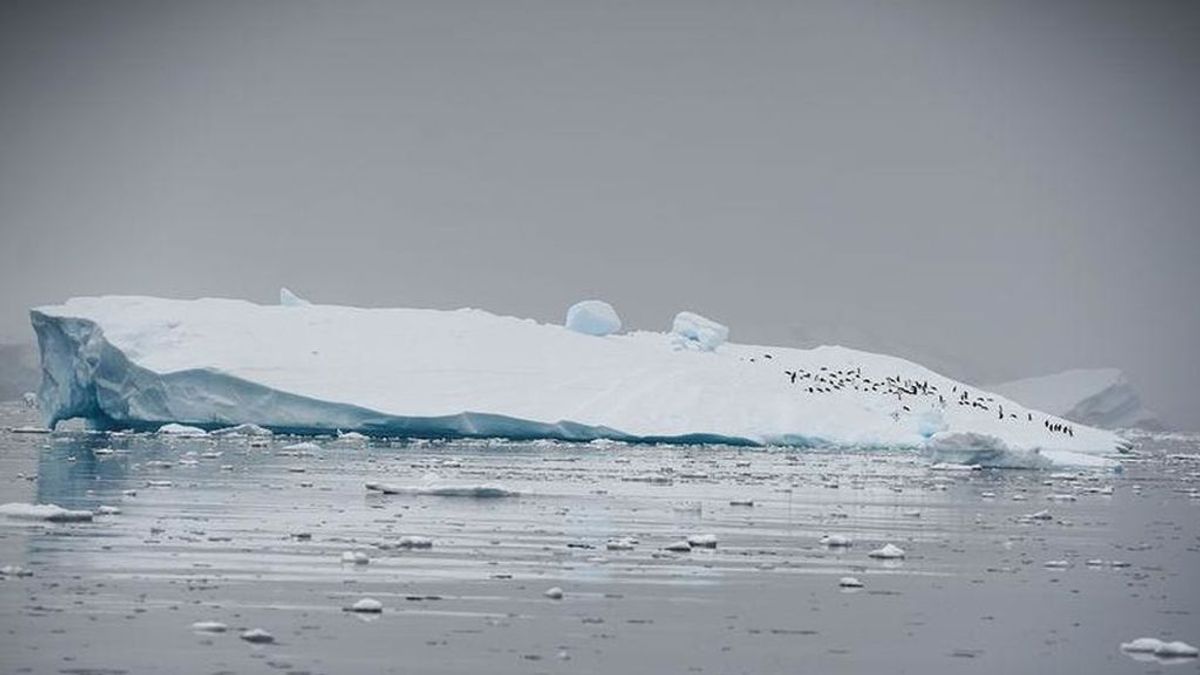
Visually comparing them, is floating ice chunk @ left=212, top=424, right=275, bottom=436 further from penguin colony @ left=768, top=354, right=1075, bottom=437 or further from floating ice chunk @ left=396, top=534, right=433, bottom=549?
floating ice chunk @ left=396, top=534, right=433, bottom=549

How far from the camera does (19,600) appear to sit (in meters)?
10.8

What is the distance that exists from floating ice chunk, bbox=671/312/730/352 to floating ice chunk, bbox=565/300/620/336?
6.03ft

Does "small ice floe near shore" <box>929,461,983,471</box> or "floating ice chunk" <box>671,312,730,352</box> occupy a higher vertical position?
"floating ice chunk" <box>671,312,730,352</box>

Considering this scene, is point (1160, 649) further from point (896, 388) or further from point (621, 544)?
point (896, 388)

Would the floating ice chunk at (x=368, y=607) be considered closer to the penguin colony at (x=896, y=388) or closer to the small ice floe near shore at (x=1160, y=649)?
the small ice floe near shore at (x=1160, y=649)

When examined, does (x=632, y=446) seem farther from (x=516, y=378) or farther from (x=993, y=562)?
(x=993, y=562)

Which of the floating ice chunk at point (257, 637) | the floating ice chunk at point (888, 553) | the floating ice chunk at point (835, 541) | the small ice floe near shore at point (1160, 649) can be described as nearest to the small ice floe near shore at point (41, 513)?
the floating ice chunk at point (835, 541)

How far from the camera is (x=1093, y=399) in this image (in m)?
79.7

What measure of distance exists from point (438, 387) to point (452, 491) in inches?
668

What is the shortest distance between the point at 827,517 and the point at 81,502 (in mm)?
7858

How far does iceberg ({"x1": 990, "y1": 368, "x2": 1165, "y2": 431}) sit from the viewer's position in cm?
7962

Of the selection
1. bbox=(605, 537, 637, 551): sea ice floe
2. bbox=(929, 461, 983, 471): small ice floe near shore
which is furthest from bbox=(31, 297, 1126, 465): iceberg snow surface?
bbox=(605, 537, 637, 551): sea ice floe

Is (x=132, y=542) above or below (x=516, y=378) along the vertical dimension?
below

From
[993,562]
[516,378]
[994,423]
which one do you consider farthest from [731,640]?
[994,423]
